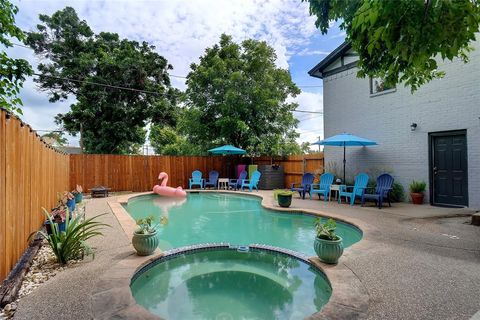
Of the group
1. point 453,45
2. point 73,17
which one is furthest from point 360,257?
point 73,17

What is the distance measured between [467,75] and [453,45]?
639 cm

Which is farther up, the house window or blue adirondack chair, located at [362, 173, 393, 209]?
the house window

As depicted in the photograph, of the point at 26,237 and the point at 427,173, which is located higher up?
the point at 427,173

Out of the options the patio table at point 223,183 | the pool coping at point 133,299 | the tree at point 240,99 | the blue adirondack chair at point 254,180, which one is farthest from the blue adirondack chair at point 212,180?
the pool coping at point 133,299

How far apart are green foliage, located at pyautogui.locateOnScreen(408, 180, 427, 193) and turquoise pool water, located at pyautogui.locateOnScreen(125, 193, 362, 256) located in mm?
3318

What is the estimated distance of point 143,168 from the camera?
12.5 m

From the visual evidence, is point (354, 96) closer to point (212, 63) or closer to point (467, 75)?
point (467, 75)

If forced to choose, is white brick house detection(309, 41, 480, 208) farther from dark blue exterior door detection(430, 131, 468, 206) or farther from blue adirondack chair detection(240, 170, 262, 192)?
blue adirondack chair detection(240, 170, 262, 192)

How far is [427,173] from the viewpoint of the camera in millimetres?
7441

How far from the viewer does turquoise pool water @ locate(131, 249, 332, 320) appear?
2652 millimetres

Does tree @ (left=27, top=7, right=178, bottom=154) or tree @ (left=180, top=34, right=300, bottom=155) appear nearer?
tree @ (left=180, top=34, right=300, bottom=155)

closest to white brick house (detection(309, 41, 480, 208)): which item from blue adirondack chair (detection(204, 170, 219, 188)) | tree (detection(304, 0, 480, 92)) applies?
blue adirondack chair (detection(204, 170, 219, 188))

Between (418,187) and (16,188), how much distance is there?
8644 millimetres

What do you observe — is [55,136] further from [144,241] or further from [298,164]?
[144,241]
